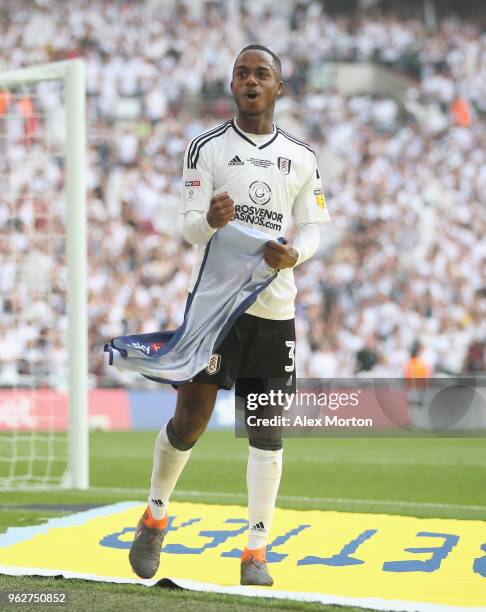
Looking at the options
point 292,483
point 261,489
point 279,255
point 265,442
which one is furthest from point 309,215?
point 292,483

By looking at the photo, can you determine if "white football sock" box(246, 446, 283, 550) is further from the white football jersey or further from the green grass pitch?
the white football jersey

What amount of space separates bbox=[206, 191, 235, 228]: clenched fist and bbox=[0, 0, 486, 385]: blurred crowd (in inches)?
394

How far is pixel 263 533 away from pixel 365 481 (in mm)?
5289

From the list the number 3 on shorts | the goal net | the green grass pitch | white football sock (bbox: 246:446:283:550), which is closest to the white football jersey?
the number 3 on shorts

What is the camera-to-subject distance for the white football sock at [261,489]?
15.7ft

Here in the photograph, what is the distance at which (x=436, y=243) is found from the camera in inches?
824

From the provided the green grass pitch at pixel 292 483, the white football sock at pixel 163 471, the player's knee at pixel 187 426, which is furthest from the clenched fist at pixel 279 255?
the green grass pitch at pixel 292 483

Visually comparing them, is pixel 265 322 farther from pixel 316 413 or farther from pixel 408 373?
pixel 408 373

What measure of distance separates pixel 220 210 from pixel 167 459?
1142 mm

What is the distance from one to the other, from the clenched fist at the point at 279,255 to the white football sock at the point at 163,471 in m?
0.88

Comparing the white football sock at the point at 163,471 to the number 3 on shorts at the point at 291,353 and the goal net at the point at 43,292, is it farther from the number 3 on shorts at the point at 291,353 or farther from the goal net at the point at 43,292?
the goal net at the point at 43,292

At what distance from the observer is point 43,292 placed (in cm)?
1110

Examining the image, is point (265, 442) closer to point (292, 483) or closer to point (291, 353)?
point (291, 353)

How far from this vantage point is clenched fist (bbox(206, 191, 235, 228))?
4.52 meters
